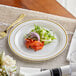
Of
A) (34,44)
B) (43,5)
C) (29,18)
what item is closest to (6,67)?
(34,44)

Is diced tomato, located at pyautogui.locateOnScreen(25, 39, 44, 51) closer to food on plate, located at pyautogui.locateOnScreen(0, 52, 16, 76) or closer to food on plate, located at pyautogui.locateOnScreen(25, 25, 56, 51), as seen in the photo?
food on plate, located at pyautogui.locateOnScreen(25, 25, 56, 51)

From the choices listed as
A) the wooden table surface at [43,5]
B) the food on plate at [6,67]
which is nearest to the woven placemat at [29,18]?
the wooden table surface at [43,5]

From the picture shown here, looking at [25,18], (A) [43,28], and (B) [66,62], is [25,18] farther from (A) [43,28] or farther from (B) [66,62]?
(B) [66,62]

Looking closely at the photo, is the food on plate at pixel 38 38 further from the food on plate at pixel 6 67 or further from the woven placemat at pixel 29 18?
the food on plate at pixel 6 67

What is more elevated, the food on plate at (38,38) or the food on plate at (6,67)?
the food on plate at (38,38)

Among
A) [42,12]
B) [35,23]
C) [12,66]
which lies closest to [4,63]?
[12,66]

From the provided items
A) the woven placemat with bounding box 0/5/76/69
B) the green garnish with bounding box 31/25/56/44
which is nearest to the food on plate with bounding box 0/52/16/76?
the woven placemat with bounding box 0/5/76/69

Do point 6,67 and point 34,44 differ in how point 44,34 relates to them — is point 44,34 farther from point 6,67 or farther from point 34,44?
point 6,67
